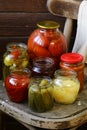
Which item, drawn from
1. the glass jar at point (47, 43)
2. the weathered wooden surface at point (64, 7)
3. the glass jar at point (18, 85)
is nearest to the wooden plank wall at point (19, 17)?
the weathered wooden surface at point (64, 7)

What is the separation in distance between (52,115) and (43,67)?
0.52 feet

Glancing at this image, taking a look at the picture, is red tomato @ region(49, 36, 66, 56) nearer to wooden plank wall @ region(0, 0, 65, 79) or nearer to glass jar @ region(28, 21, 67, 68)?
glass jar @ region(28, 21, 67, 68)

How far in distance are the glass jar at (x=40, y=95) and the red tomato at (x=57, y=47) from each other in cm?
13

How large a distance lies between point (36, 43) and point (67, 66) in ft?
0.43

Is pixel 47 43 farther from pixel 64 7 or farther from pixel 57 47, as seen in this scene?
pixel 64 7

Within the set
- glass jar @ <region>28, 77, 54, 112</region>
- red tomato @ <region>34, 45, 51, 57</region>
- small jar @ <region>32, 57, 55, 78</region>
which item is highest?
red tomato @ <region>34, 45, 51, 57</region>

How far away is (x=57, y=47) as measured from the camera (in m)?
0.97

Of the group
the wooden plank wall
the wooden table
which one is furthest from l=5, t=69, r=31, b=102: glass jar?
the wooden plank wall

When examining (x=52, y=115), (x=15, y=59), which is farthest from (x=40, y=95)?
(x=15, y=59)

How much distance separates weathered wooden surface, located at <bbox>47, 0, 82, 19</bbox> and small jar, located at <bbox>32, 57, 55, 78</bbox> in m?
0.32

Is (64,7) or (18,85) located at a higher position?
(64,7)

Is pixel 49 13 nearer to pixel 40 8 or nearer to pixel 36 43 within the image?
pixel 40 8

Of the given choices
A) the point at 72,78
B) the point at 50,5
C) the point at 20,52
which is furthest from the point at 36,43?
the point at 50,5

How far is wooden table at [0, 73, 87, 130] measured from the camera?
84 cm
